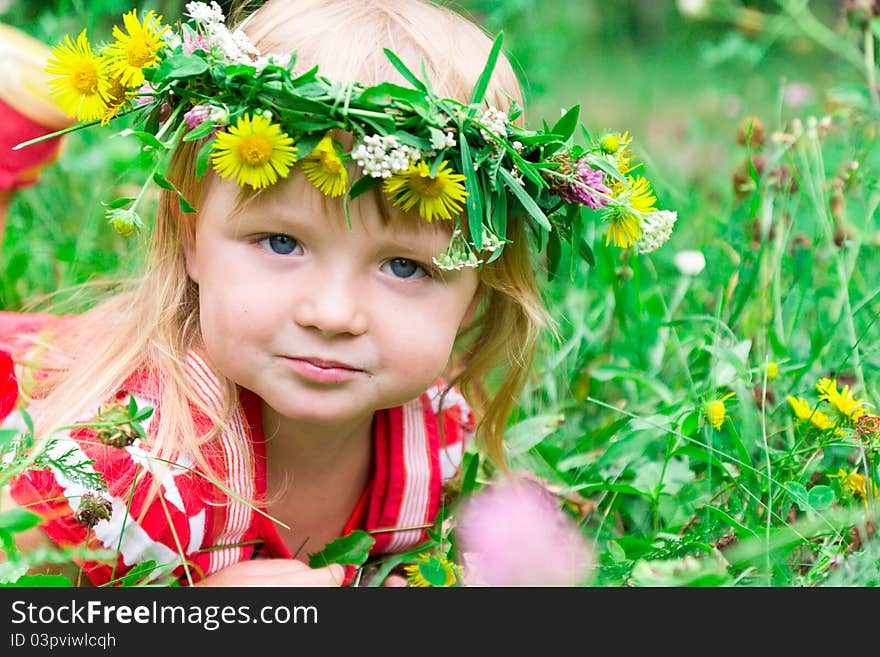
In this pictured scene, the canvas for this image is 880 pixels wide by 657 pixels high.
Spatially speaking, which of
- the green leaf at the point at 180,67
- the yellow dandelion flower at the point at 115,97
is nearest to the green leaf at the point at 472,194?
the green leaf at the point at 180,67

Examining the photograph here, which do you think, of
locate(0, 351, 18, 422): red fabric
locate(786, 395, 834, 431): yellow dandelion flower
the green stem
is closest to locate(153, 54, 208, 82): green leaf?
locate(0, 351, 18, 422): red fabric

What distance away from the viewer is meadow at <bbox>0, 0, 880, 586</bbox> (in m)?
1.58

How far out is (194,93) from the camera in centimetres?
141

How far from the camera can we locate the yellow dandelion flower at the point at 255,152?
133 cm

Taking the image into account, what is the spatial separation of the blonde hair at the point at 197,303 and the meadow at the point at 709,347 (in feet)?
0.32

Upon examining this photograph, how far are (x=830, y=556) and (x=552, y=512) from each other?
19.4 inches

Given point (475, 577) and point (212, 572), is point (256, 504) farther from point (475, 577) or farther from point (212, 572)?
point (475, 577)

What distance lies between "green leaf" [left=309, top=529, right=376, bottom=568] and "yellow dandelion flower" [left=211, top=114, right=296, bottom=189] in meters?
0.60

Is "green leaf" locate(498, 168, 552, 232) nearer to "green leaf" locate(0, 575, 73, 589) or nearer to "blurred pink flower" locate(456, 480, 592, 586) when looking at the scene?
"blurred pink flower" locate(456, 480, 592, 586)

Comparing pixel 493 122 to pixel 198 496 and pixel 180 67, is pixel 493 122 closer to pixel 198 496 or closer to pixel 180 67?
pixel 180 67

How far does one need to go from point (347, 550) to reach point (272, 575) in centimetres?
16

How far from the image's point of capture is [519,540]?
5.64 ft

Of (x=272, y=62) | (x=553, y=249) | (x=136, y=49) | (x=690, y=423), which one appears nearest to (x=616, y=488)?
(x=690, y=423)

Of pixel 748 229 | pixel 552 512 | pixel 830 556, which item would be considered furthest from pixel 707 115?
pixel 830 556
